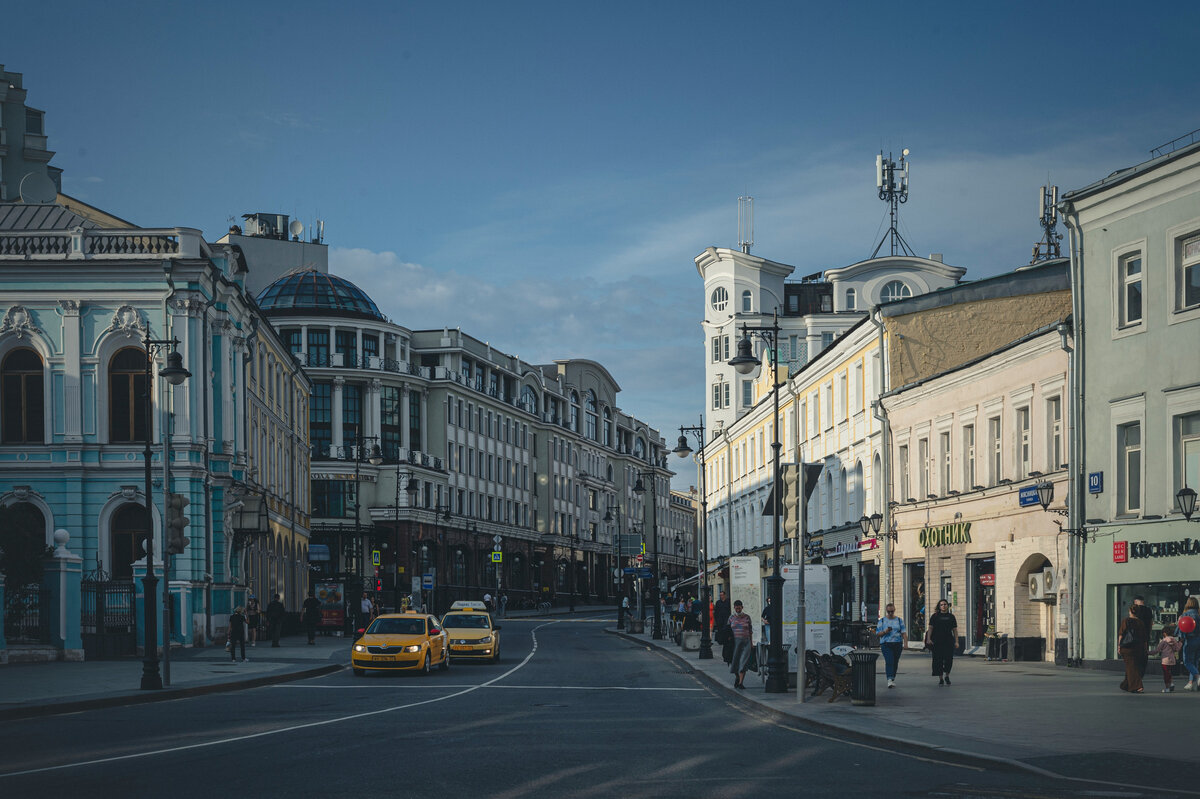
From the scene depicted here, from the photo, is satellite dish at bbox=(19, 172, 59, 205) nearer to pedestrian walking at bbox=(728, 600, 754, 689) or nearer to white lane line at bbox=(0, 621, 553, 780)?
white lane line at bbox=(0, 621, 553, 780)

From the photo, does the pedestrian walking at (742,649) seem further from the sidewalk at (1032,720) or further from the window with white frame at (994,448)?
the window with white frame at (994,448)

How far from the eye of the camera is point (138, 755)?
1490cm

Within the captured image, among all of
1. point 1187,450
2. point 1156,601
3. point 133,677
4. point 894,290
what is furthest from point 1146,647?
point 894,290

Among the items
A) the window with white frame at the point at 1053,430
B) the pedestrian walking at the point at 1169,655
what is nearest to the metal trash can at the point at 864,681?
the pedestrian walking at the point at 1169,655

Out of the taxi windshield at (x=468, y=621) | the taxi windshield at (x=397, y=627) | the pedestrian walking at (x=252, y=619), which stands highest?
the taxi windshield at (x=397, y=627)

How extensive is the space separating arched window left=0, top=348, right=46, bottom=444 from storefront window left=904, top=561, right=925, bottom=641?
89.7 ft

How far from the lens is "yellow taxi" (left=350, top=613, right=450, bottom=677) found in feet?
102

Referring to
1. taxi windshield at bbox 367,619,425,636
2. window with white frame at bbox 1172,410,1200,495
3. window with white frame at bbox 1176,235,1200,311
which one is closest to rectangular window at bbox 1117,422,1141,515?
window with white frame at bbox 1172,410,1200,495

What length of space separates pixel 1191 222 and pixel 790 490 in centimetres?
1081

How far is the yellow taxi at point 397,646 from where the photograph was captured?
31031mm

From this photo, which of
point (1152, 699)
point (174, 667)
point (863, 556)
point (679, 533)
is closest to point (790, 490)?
point (1152, 699)

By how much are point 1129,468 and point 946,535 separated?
9.55 m

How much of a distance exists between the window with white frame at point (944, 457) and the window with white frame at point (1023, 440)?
4662 mm

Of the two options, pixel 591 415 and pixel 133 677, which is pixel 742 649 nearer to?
pixel 133 677
